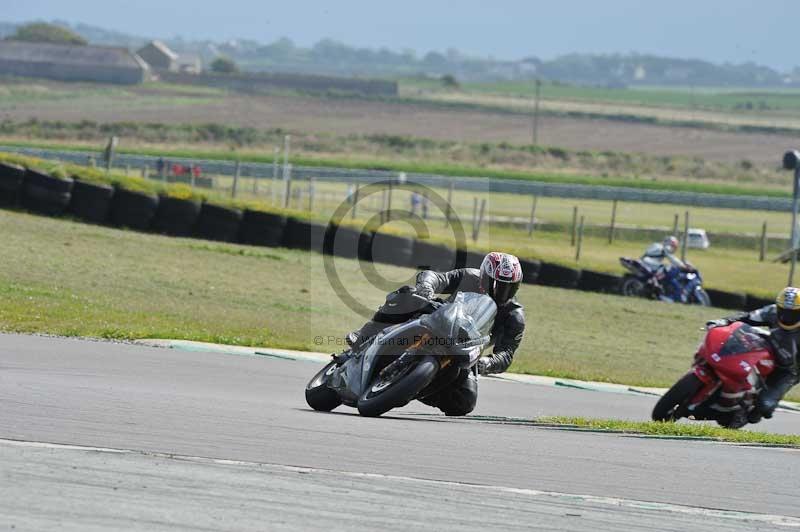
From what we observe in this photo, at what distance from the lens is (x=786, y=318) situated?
11.3 metres

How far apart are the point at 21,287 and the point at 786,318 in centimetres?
903

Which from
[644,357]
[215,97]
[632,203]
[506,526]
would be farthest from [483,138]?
[506,526]

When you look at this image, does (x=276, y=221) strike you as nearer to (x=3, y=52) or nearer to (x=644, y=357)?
(x=644, y=357)

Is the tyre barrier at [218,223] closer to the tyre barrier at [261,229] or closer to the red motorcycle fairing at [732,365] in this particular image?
the tyre barrier at [261,229]

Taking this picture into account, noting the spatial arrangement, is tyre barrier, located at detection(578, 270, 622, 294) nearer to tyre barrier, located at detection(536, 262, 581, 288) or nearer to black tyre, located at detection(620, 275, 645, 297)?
black tyre, located at detection(620, 275, 645, 297)

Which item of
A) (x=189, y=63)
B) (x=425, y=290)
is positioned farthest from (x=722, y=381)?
(x=189, y=63)

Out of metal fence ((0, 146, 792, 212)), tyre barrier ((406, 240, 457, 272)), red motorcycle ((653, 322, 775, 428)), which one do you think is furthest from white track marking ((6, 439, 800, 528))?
metal fence ((0, 146, 792, 212))

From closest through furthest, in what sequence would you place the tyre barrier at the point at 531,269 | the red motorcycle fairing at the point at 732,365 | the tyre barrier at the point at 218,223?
the red motorcycle fairing at the point at 732,365
the tyre barrier at the point at 218,223
the tyre barrier at the point at 531,269

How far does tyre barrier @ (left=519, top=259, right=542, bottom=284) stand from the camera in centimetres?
2388

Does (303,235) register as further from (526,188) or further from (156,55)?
(156,55)

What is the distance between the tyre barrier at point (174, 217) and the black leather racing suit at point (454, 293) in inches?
539

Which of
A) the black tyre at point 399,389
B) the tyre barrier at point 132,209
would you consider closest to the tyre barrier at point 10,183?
the tyre barrier at point 132,209

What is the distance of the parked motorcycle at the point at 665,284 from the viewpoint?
2442 centimetres

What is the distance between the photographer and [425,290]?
8.76 m
